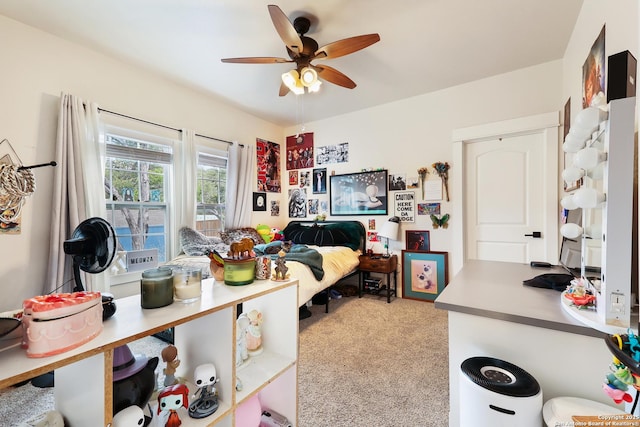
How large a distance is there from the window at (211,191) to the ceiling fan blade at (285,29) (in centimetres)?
200

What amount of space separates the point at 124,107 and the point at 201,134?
0.83m

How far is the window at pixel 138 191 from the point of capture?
2717mm

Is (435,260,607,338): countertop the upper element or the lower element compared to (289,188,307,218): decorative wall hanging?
lower

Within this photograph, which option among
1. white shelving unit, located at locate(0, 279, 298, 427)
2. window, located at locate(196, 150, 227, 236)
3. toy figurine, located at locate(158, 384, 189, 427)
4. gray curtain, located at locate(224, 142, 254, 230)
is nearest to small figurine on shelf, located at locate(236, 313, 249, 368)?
white shelving unit, located at locate(0, 279, 298, 427)

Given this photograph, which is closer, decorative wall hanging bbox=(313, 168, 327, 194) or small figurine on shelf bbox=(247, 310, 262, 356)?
small figurine on shelf bbox=(247, 310, 262, 356)

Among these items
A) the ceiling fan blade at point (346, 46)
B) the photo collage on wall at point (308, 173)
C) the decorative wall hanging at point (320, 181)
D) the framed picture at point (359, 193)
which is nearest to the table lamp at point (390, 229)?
the framed picture at point (359, 193)

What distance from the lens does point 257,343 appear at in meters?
1.21

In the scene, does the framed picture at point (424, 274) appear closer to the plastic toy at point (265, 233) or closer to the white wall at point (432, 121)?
the white wall at point (432, 121)

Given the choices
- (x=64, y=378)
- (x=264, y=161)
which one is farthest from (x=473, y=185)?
(x=64, y=378)

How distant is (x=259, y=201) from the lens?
4.12 m

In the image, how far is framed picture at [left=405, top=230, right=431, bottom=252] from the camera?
3381mm

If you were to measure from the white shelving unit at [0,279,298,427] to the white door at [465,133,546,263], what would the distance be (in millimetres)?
2757

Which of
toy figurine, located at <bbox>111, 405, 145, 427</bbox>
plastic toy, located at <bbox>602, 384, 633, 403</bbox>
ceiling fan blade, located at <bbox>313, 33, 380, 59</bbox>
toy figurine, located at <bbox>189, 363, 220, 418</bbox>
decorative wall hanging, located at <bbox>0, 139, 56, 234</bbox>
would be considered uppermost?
ceiling fan blade, located at <bbox>313, 33, 380, 59</bbox>

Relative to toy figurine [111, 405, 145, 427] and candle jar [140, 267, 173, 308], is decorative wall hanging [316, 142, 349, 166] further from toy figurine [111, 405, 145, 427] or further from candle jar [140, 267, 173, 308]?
toy figurine [111, 405, 145, 427]
